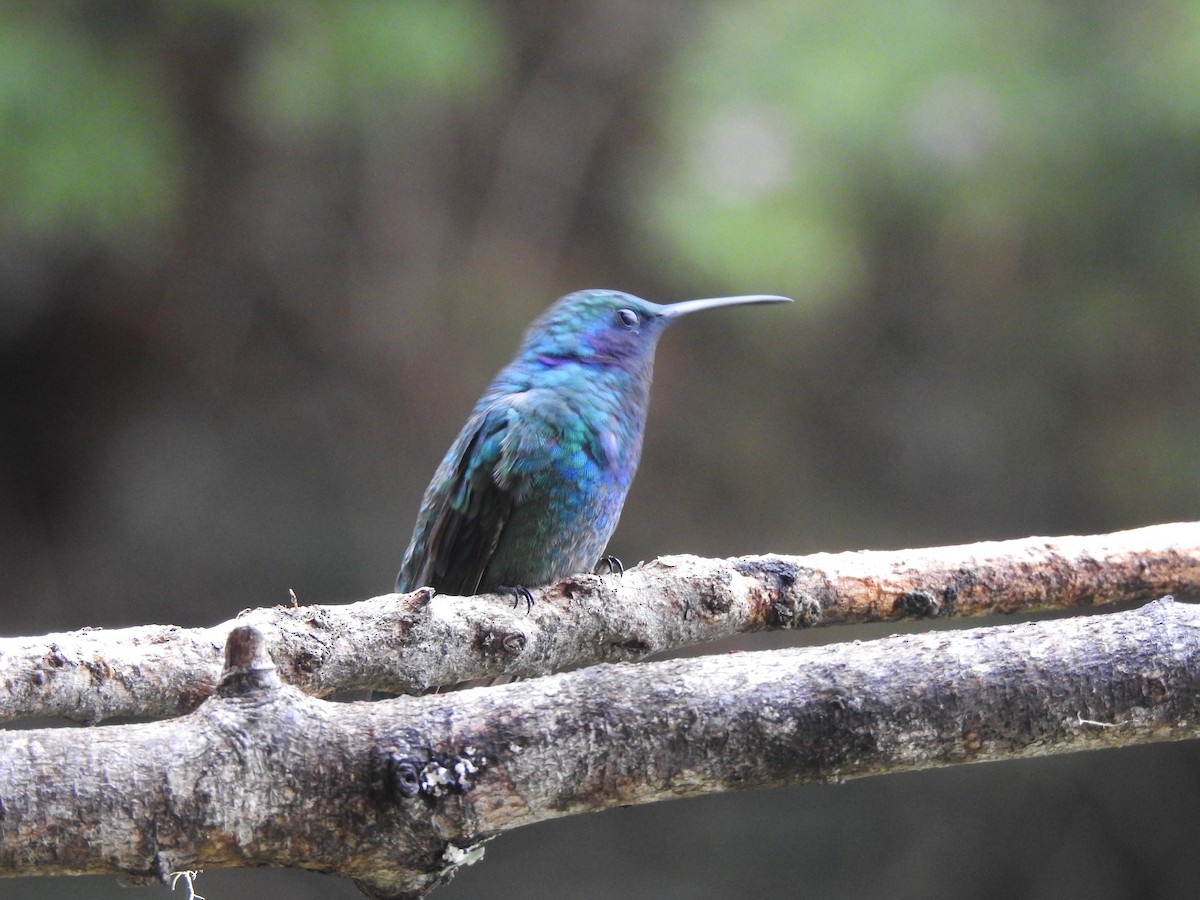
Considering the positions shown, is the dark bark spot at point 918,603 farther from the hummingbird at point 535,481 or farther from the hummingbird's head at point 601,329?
the hummingbird's head at point 601,329

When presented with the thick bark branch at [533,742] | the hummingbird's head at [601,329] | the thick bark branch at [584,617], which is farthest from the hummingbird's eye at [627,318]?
the thick bark branch at [533,742]

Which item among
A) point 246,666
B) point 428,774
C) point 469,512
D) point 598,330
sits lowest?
point 428,774

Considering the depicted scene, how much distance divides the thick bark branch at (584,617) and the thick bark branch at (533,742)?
16.5 inches

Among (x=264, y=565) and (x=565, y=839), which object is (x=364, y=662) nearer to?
(x=264, y=565)

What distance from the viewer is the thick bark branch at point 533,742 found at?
145 centimetres

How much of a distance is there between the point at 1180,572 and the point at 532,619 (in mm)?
1412

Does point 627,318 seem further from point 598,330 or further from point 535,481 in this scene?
point 535,481

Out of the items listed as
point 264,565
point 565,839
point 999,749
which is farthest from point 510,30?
point 999,749

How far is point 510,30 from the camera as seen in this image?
5438mm

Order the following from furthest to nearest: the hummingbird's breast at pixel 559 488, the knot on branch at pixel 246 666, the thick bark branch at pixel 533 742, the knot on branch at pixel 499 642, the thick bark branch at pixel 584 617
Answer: the hummingbird's breast at pixel 559 488 → the knot on branch at pixel 499 642 → the thick bark branch at pixel 584 617 → the knot on branch at pixel 246 666 → the thick bark branch at pixel 533 742

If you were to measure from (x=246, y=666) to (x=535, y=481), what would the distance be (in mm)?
1661

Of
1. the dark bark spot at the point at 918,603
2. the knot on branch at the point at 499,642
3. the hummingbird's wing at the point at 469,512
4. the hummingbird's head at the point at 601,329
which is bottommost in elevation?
the knot on branch at the point at 499,642

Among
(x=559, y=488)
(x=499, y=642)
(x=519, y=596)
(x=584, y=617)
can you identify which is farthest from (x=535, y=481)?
(x=499, y=642)

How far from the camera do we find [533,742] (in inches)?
61.4
